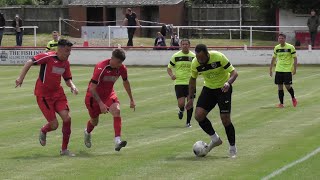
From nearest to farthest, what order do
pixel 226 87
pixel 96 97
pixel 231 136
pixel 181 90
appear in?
pixel 226 87, pixel 231 136, pixel 96 97, pixel 181 90

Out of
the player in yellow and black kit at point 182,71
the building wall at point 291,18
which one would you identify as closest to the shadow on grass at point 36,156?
the player in yellow and black kit at point 182,71

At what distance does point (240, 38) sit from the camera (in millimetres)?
51781

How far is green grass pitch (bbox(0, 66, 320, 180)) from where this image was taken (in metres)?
12.9

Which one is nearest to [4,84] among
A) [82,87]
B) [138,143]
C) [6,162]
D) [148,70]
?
[82,87]

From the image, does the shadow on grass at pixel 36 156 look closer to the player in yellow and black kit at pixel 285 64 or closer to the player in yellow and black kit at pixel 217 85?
the player in yellow and black kit at pixel 217 85

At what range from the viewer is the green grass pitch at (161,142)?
1295 cm

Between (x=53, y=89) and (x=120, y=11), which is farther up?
(x=120, y=11)

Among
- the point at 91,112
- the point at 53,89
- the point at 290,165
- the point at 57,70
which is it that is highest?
the point at 57,70

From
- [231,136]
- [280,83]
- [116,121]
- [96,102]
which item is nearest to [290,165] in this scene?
[231,136]

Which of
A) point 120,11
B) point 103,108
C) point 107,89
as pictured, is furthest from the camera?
point 120,11

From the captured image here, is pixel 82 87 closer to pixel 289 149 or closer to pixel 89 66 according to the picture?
pixel 89 66

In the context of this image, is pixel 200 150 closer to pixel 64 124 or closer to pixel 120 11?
pixel 64 124

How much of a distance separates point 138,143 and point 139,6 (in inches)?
1769

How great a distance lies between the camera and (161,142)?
661 inches
